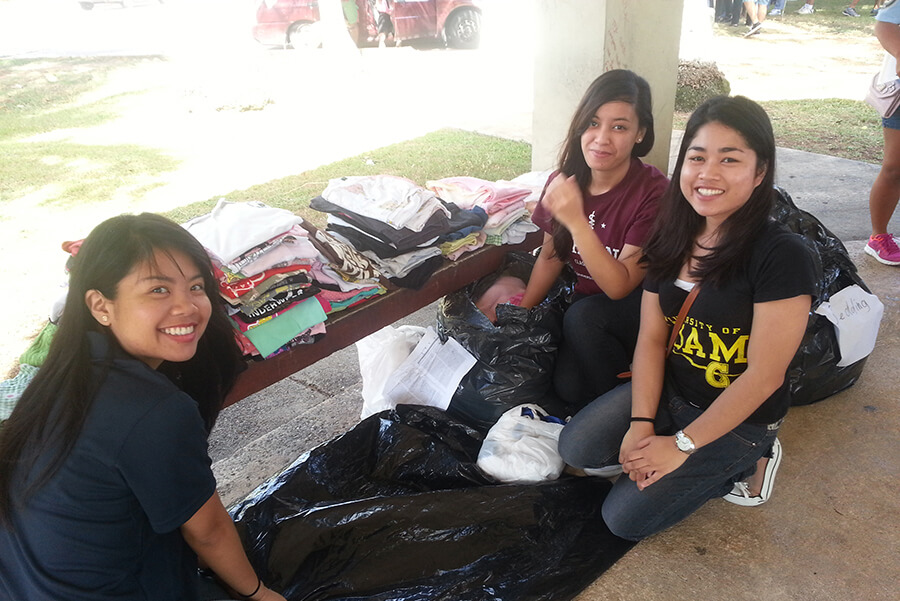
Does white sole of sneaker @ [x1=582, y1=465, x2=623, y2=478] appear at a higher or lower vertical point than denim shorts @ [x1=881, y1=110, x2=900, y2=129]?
lower

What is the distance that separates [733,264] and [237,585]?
1476mm

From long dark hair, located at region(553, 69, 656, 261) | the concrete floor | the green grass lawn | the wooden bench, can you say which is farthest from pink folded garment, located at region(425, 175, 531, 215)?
the green grass lawn

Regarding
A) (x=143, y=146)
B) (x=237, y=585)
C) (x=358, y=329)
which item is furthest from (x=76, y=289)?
(x=143, y=146)

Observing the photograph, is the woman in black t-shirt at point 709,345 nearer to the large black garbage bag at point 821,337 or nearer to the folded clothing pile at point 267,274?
the large black garbage bag at point 821,337

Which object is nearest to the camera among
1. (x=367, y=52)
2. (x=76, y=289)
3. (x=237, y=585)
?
(x=76, y=289)

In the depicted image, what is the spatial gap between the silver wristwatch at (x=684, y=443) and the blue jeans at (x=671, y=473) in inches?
3.0

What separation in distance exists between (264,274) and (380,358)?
0.76 metres

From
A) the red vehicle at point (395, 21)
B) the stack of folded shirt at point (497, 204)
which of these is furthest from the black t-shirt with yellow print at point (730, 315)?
the red vehicle at point (395, 21)

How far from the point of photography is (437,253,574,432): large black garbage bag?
Answer: 240 cm

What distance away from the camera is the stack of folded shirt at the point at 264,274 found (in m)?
2.07

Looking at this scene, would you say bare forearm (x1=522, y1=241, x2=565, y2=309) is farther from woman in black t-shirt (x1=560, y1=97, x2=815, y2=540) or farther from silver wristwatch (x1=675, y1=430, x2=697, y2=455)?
silver wristwatch (x1=675, y1=430, x2=697, y2=455)

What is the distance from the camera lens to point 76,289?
136cm

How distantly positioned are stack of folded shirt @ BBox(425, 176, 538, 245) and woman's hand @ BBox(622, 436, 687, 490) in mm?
1259

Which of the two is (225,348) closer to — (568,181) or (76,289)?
(76,289)
